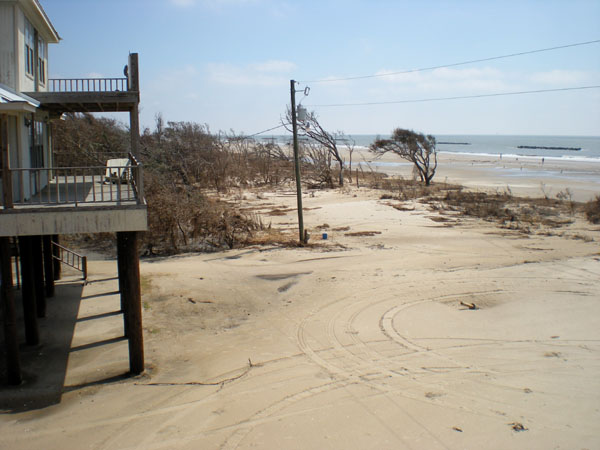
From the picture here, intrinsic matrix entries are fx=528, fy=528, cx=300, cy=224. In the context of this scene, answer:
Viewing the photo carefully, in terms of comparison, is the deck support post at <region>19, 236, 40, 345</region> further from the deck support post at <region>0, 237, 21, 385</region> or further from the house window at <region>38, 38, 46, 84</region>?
the house window at <region>38, 38, 46, 84</region>

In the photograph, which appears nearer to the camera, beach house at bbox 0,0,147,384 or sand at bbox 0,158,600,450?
sand at bbox 0,158,600,450

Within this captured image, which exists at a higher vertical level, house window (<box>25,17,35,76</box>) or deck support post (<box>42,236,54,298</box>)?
house window (<box>25,17,35,76</box>)

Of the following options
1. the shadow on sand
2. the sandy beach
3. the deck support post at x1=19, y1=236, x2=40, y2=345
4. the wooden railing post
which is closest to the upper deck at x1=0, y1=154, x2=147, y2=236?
the wooden railing post

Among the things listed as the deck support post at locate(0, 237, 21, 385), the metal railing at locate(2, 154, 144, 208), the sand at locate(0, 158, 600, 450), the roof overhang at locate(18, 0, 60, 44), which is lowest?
the sand at locate(0, 158, 600, 450)

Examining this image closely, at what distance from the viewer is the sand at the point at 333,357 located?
7.30 meters

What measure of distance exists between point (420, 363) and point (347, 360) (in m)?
1.32

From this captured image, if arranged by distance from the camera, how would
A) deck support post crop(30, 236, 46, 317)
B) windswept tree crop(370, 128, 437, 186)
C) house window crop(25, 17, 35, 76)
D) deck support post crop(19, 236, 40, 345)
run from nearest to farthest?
1. deck support post crop(19, 236, 40, 345)
2. house window crop(25, 17, 35, 76)
3. deck support post crop(30, 236, 46, 317)
4. windswept tree crop(370, 128, 437, 186)

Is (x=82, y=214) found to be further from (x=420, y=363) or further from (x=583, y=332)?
(x=583, y=332)

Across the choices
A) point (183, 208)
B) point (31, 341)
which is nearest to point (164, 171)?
point (183, 208)

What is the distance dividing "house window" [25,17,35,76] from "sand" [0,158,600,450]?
19.0ft

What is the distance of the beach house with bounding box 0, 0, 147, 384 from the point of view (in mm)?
8203

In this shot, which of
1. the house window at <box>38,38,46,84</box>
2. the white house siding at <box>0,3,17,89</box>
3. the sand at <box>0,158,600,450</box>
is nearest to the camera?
the sand at <box>0,158,600,450</box>

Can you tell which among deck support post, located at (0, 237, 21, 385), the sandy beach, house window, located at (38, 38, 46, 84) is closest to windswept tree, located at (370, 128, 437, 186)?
Answer: the sandy beach

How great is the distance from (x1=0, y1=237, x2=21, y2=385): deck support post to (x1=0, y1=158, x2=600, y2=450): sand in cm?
40
